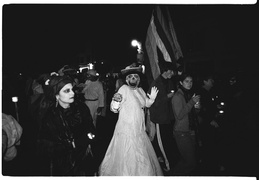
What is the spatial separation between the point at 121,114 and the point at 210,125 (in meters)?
2.13

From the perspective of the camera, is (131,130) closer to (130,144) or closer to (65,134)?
(130,144)

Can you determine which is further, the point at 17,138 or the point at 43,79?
the point at 43,79

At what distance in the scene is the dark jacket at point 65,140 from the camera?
2.91 meters

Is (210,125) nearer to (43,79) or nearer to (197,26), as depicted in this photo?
(43,79)

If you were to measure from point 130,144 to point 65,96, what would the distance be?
1.45 m

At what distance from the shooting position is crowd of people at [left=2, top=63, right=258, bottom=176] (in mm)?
3008

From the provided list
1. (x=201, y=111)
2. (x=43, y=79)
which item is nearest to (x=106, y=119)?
(x=43, y=79)

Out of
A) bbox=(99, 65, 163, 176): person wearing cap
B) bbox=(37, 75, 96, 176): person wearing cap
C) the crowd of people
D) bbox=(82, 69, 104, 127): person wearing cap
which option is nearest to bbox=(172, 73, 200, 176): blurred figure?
the crowd of people

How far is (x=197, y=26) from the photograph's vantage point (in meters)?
20.1

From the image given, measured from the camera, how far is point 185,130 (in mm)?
3943

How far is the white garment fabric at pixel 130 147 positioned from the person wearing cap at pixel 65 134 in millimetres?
639

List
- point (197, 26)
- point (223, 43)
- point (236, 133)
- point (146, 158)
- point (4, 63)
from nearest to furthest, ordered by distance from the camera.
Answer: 1. point (4, 63)
2. point (146, 158)
3. point (236, 133)
4. point (223, 43)
5. point (197, 26)

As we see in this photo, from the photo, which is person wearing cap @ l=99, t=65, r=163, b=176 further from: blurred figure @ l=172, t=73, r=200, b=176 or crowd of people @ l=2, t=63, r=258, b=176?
blurred figure @ l=172, t=73, r=200, b=176

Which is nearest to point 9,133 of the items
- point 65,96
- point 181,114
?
point 65,96
